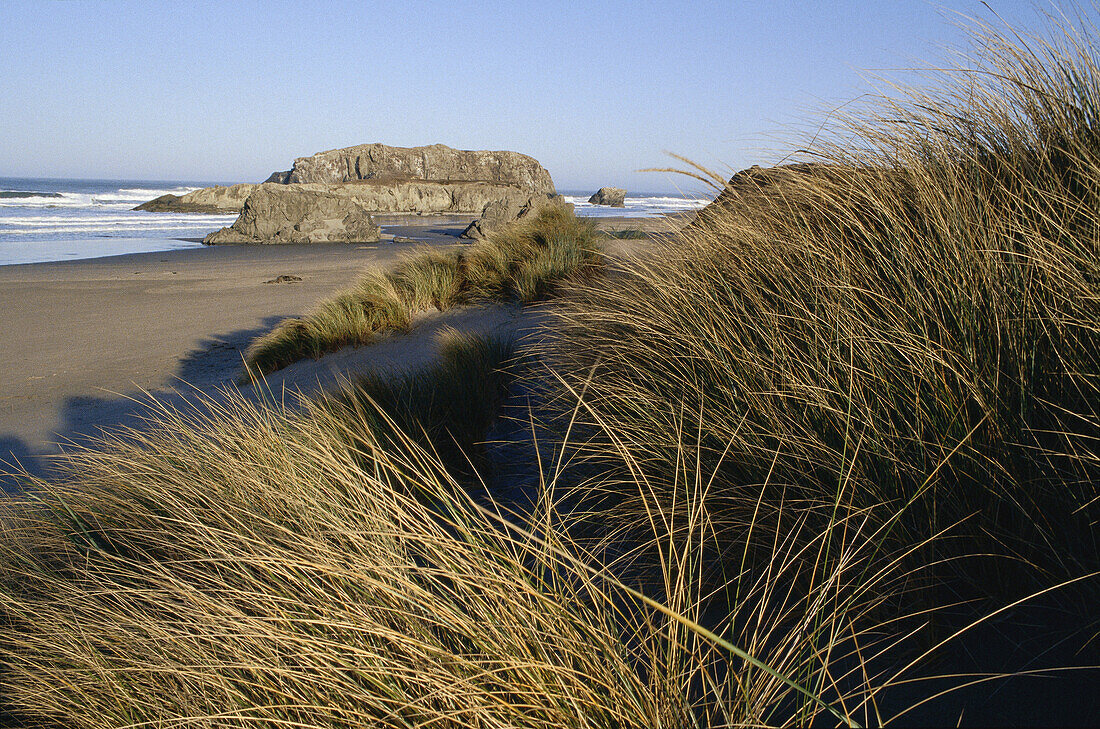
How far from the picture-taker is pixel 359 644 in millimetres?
1217

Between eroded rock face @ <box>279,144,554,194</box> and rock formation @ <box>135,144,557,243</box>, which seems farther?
eroded rock face @ <box>279,144,554,194</box>

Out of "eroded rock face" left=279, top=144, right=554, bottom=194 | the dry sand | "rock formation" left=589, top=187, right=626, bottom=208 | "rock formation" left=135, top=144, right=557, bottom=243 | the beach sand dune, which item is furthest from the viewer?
"eroded rock face" left=279, top=144, right=554, bottom=194

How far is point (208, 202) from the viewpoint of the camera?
41.3m

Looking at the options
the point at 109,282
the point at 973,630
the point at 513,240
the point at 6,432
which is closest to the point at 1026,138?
the point at 973,630

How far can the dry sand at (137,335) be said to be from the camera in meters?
5.71

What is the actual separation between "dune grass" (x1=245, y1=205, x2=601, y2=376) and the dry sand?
294 mm

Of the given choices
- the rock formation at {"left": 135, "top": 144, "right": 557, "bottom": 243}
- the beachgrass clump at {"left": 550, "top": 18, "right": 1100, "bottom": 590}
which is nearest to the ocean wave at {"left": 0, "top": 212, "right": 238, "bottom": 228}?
the rock formation at {"left": 135, "top": 144, "right": 557, "bottom": 243}

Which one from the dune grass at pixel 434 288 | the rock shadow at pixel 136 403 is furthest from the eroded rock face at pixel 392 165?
the rock shadow at pixel 136 403

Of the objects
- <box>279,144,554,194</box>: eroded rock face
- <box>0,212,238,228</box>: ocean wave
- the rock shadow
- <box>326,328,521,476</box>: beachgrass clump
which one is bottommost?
the rock shadow

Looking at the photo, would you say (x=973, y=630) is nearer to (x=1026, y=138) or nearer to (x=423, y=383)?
(x=1026, y=138)

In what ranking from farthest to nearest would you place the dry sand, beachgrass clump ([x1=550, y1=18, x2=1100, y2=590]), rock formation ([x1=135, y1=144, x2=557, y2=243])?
rock formation ([x1=135, y1=144, x2=557, y2=243]) → the dry sand → beachgrass clump ([x1=550, y1=18, x2=1100, y2=590])

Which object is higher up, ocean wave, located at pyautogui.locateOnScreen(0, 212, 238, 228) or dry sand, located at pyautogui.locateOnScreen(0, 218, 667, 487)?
ocean wave, located at pyautogui.locateOnScreen(0, 212, 238, 228)

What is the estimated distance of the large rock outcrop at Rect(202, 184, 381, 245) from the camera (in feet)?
77.1

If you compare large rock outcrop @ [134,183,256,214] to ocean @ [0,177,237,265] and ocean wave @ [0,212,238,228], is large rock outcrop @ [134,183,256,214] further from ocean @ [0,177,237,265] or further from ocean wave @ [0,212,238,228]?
ocean wave @ [0,212,238,228]
